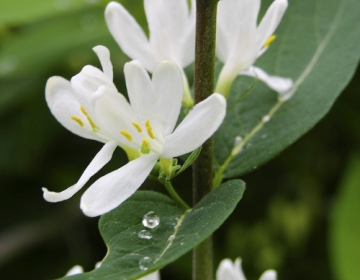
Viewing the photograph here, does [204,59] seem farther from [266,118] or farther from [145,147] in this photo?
[266,118]

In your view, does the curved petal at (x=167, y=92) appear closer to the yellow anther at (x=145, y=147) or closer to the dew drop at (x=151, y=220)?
the yellow anther at (x=145, y=147)

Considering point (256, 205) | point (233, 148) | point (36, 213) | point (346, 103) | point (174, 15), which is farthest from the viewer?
point (36, 213)

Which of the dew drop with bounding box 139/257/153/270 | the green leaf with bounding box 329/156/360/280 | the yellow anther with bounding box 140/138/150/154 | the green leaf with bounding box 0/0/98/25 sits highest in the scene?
the yellow anther with bounding box 140/138/150/154

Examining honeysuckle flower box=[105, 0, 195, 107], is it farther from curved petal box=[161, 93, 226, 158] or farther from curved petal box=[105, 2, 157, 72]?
curved petal box=[161, 93, 226, 158]

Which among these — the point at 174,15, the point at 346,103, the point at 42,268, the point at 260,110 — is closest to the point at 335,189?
the point at 346,103

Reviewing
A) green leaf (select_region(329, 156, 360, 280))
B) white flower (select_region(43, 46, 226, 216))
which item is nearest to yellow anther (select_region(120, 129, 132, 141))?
white flower (select_region(43, 46, 226, 216))

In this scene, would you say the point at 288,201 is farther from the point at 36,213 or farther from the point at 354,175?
the point at 36,213

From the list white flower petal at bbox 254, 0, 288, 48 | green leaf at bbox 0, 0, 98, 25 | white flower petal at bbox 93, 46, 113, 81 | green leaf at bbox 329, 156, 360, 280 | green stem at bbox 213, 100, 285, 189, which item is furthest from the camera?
green leaf at bbox 0, 0, 98, 25
